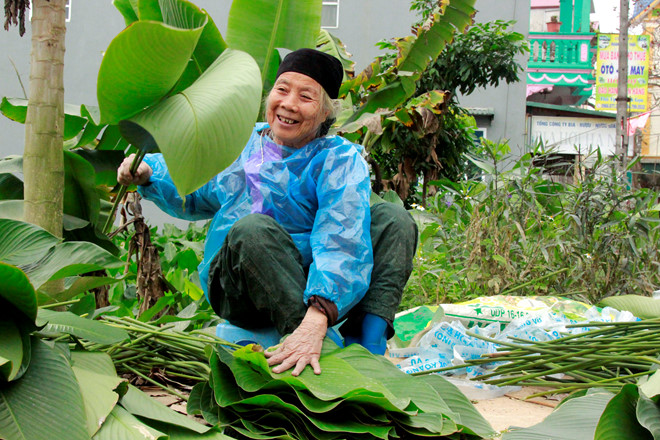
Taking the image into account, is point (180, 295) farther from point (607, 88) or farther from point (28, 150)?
point (607, 88)

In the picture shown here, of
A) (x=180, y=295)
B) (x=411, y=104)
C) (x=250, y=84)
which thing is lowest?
(x=180, y=295)

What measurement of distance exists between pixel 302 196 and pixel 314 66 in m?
0.37

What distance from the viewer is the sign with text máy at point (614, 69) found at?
16109 mm

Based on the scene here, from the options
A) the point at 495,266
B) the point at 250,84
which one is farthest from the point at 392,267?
the point at 495,266

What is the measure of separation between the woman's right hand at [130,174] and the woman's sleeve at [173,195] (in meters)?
0.03

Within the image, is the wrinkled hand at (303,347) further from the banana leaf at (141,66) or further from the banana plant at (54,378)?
the banana leaf at (141,66)

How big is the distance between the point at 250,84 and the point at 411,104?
3.00 m

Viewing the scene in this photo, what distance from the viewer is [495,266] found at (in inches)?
130

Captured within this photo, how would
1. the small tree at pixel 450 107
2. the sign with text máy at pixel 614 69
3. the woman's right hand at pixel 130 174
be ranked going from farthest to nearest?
1. the sign with text máy at pixel 614 69
2. the small tree at pixel 450 107
3. the woman's right hand at pixel 130 174

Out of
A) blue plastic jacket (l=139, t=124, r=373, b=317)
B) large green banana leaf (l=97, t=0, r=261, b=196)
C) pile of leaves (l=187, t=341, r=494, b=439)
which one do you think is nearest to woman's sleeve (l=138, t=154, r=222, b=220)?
blue plastic jacket (l=139, t=124, r=373, b=317)

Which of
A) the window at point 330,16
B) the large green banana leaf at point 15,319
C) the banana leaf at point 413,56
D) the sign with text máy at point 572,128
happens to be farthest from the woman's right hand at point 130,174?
the sign with text máy at point 572,128

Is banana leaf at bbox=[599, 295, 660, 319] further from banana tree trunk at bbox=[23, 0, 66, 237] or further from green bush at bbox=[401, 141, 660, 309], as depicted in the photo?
banana tree trunk at bbox=[23, 0, 66, 237]

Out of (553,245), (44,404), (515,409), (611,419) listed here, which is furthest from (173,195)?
(553,245)

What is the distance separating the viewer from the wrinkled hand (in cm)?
140
